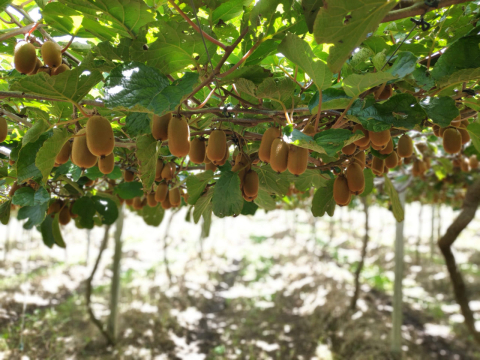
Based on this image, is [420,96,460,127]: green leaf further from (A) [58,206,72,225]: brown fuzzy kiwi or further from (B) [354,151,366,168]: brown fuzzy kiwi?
(A) [58,206,72,225]: brown fuzzy kiwi

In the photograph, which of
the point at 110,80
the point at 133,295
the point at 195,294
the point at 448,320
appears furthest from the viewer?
the point at 195,294

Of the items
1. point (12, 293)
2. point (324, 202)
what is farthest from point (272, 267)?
point (324, 202)

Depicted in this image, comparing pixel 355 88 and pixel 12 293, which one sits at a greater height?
pixel 355 88

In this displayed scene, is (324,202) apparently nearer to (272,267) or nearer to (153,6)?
(153,6)

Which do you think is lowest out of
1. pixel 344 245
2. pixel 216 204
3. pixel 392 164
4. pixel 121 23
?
pixel 344 245

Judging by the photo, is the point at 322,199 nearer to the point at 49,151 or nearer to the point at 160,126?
the point at 160,126

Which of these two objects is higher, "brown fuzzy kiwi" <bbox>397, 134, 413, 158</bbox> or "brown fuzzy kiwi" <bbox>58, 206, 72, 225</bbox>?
"brown fuzzy kiwi" <bbox>397, 134, 413, 158</bbox>

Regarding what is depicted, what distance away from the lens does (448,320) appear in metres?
5.86

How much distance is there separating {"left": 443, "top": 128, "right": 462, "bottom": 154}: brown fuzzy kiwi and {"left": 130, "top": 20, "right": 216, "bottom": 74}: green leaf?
759 millimetres

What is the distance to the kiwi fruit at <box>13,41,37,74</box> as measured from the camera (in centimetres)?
84

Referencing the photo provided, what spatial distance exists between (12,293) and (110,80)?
629 cm

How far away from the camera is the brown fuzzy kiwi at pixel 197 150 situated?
38.5 inches

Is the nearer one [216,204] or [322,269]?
[216,204]

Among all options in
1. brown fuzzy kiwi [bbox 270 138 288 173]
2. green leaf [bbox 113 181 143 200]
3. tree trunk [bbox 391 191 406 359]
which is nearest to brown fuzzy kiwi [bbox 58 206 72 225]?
green leaf [bbox 113 181 143 200]
